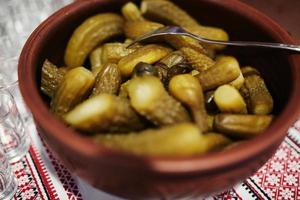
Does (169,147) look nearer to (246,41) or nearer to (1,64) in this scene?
(246,41)

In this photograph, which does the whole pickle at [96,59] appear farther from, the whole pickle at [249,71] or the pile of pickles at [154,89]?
the whole pickle at [249,71]

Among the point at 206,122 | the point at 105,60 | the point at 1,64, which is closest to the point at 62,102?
the point at 105,60

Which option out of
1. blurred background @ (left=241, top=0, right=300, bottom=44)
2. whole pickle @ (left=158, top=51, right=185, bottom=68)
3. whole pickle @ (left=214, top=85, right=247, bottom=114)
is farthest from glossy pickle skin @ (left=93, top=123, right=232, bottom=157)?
blurred background @ (left=241, top=0, right=300, bottom=44)

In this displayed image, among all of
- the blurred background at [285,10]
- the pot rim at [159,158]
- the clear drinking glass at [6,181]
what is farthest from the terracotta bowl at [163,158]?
the blurred background at [285,10]

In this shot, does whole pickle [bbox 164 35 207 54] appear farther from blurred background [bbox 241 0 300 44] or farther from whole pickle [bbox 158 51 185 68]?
blurred background [bbox 241 0 300 44]

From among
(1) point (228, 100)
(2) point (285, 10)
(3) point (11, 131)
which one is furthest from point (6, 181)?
(2) point (285, 10)
